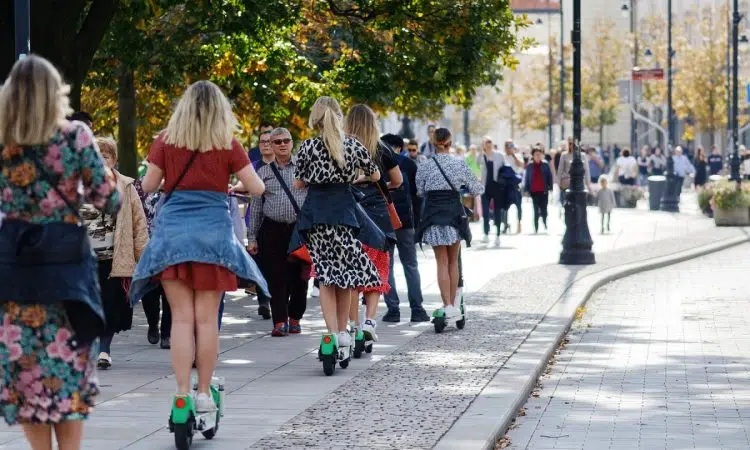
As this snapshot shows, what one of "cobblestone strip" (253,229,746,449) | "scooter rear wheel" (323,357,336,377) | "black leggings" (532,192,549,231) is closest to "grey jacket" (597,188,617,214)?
"black leggings" (532,192,549,231)

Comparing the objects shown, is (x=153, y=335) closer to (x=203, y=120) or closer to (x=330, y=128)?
(x=330, y=128)

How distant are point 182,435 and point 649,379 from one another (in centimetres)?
419

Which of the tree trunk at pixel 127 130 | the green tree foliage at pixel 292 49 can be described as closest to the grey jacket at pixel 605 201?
the green tree foliage at pixel 292 49

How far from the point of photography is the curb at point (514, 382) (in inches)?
310

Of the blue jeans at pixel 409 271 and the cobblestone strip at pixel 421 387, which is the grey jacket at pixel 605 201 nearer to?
the cobblestone strip at pixel 421 387

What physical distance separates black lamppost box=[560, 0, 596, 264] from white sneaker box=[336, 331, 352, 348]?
11120 mm

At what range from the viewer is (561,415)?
923 centimetres

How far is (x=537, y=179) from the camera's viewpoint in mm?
30016

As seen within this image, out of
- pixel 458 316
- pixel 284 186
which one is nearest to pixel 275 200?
pixel 284 186

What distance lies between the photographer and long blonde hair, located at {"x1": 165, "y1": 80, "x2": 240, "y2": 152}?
303 inches

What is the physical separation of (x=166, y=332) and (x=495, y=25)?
357 inches

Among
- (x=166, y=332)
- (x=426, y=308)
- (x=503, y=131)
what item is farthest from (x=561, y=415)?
(x=503, y=131)

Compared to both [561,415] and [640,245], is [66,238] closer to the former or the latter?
[561,415]

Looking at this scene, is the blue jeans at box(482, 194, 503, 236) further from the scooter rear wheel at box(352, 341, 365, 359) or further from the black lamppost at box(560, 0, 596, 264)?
the scooter rear wheel at box(352, 341, 365, 359)
